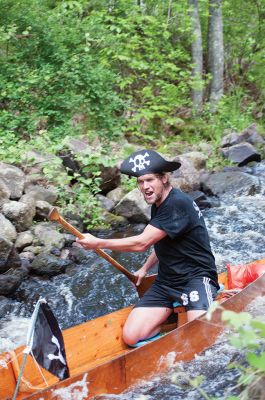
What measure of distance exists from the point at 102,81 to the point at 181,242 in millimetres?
7633

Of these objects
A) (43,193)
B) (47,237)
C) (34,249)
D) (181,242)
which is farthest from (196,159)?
(181,242)

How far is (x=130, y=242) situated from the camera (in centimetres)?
415

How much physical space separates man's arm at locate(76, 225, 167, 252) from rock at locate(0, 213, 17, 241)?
3.27 metres

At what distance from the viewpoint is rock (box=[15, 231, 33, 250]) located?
736cm

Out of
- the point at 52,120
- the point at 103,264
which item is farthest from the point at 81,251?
the point at 52,120

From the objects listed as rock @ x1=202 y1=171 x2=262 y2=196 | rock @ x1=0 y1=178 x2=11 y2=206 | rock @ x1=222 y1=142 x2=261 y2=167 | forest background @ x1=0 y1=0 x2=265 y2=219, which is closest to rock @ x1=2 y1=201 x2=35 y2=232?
rock @ x1=0 y1=178 x2=11 y2=206

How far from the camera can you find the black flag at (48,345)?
11.4ft

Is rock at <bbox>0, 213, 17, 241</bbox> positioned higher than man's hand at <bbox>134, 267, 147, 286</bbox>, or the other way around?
man's hand at <bbox>134, 267, 147, 286</bbox>

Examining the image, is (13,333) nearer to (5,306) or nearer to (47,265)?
(5,306)

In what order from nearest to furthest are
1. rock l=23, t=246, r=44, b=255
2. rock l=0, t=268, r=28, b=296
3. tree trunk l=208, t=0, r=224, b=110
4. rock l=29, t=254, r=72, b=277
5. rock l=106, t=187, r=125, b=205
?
rock l=0, t=268, r=28, b=296, rock l=29, t=254, r=72, b=277, rock l=23, t=246, r=44, b=255, rock l=106, t=187, r=125, b=205, tree trunk l=208, t=0, r=224, b=110

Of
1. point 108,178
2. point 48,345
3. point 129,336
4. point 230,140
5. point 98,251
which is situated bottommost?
point 230,140

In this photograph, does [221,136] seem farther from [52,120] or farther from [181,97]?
[52,120]

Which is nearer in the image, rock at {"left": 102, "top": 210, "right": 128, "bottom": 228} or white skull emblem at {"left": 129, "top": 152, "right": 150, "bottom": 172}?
white skull emblem at {"left": 129, "top": 152, "right": 150, "bottom": 172}

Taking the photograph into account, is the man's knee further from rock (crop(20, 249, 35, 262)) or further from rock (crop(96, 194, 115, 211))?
rock (crop(96, 194, 115, 211))
